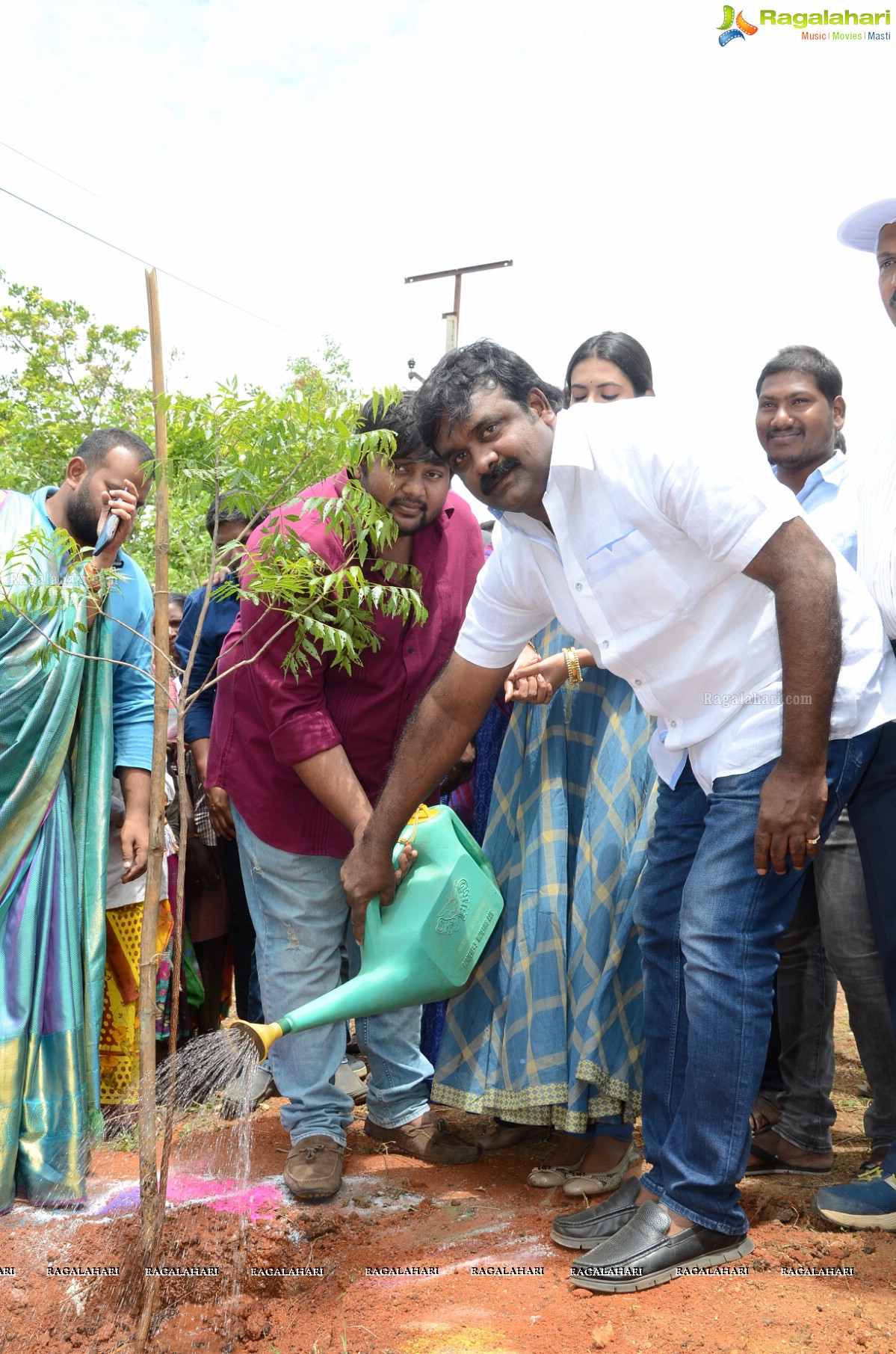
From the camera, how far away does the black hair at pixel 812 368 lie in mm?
3375

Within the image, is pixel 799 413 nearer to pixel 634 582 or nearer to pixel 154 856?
pixel 634 582

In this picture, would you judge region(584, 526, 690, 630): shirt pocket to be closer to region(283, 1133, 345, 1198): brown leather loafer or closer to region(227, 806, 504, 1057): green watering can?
region(227, 806, 504, 1057): green watering can

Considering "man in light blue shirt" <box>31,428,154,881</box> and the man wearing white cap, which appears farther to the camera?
"man in light blue shirt" <box>31,428,154,881</box>

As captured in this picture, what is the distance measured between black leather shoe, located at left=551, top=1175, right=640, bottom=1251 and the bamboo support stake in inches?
33.7

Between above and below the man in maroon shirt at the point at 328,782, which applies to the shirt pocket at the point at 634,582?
above

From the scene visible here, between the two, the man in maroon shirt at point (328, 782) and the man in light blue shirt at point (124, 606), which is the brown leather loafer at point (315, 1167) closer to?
the man in maroon shirt at point (328, 782)

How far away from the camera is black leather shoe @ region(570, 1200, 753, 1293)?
2037 mm

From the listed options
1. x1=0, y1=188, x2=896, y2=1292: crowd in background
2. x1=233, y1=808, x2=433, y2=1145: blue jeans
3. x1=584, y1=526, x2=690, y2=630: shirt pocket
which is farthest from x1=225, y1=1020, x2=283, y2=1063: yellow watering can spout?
x1=584, y1=526, x2=690, y2=630: shirt pocket

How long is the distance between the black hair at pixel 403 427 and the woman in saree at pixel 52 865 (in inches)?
26.5

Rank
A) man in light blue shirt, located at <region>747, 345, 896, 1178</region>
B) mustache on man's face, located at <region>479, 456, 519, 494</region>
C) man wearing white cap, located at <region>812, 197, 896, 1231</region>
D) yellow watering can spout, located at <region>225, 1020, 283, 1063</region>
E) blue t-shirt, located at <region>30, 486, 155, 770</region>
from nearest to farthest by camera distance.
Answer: yellow watering can spout, located at <region>225, 1020, 283, 1063</region>, man wearing white cap, located at <region>812, 197, 896, 1231</region>, mustache on man's face, located at <region>479, 456, 519, 494</region>, man in light blue shirt, located at <region>747, 345, 896, 1178</region>, blue t-shirt, located at <region>30, 486, 155, 770</region>

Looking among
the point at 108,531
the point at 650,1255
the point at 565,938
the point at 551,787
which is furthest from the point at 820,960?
the point at 108,531

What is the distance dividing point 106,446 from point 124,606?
475 millimetres

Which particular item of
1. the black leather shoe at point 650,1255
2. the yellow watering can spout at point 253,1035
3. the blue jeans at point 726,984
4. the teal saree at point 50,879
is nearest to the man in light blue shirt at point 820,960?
the blue jeans at point 726,984

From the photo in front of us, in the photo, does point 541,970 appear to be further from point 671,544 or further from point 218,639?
point 218,639
